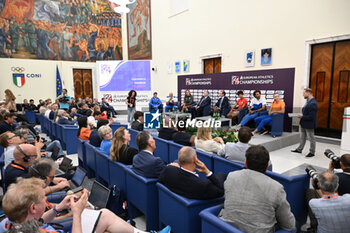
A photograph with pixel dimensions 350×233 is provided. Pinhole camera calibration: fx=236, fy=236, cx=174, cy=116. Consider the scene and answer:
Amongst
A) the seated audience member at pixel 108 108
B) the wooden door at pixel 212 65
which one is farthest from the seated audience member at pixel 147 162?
the seated audience member at pixel 108 108

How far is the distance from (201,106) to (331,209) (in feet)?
26.5

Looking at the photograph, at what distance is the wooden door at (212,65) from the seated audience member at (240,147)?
8.39m

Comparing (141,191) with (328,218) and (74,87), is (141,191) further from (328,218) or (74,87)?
(74,87)

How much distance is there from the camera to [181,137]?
13.5 ft

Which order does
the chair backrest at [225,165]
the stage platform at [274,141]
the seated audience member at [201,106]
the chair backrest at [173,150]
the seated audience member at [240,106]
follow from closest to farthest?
the chair backrest at [225,165] < the chair backrest at [173,150] < the stage platform at [274,141] < the seated audience member at [240,106] < the seated audience member at [201,106]

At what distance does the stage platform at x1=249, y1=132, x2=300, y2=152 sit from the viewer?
5885 mm

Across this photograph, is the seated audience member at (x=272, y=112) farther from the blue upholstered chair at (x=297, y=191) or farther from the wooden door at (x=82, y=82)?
the wooden door at (x=82, y=82)

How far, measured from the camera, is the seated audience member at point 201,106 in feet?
31.7

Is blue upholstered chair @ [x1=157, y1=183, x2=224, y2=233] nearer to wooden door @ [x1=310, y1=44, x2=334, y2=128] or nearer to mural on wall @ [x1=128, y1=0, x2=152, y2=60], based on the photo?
wooden door @ [x1=310, y1=44, x2=334, y2=128]

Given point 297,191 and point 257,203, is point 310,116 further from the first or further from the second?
point 257,203

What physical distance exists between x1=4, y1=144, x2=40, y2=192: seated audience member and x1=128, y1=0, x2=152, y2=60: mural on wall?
1364 centimetres

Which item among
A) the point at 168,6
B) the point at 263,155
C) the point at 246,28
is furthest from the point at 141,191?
the point at 168,6

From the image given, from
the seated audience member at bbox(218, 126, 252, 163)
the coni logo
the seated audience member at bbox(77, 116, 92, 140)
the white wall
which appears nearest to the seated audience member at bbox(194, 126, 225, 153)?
the seated audience member at bbox(218, 126, 252, 163)

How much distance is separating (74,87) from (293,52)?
13.3 m
